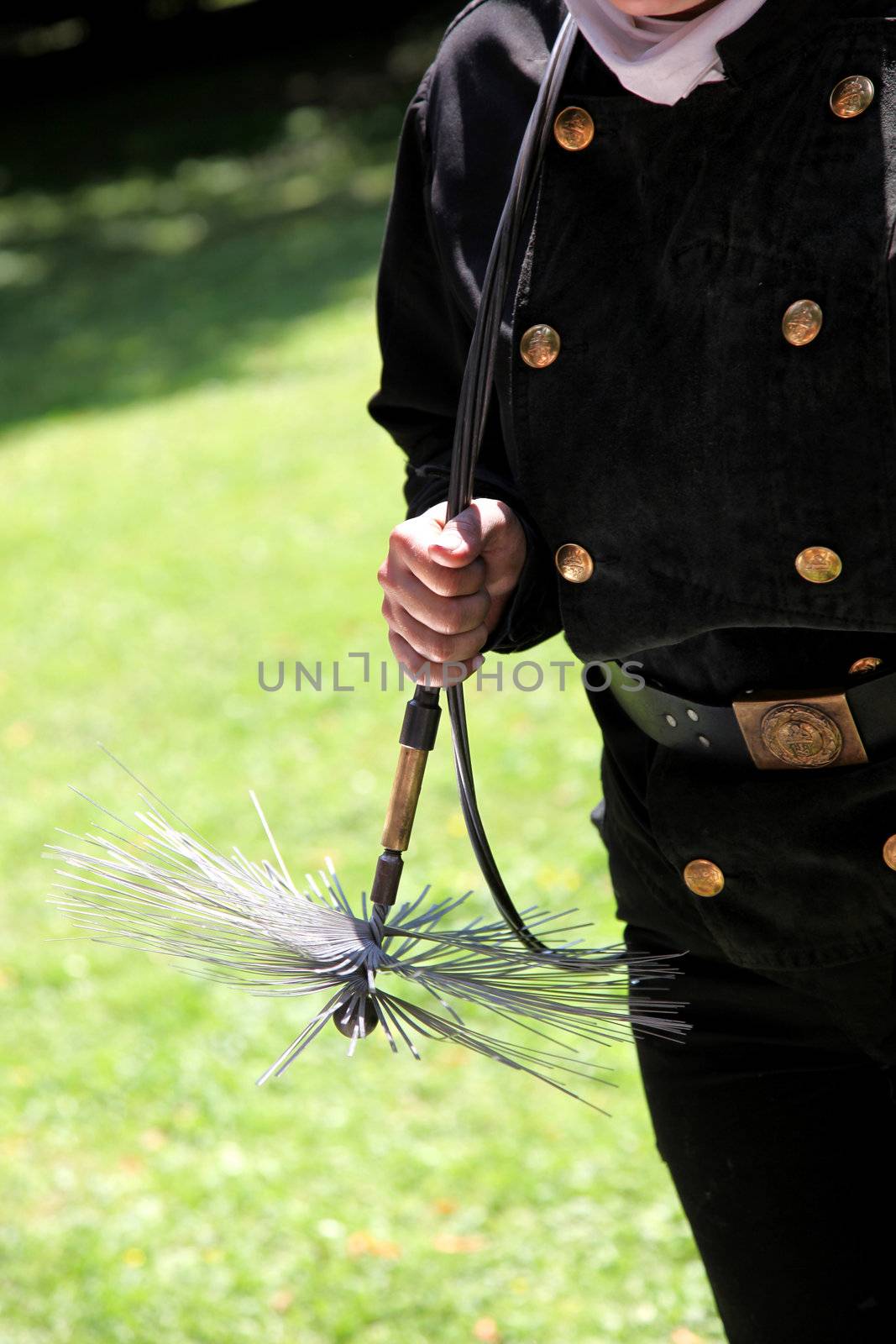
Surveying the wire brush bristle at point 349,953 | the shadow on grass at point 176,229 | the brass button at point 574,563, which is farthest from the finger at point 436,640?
the shadow on grass at point 176,229

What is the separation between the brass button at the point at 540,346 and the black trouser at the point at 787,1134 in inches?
23.0

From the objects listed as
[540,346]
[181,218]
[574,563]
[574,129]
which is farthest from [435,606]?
[181,218]

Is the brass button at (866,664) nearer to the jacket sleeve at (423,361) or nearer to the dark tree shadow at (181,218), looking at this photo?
the jacket sleeve at (423,361)

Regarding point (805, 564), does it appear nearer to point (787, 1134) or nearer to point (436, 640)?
point (436, 640)

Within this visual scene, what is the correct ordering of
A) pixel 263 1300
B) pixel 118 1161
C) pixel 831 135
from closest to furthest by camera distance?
pixel 831 135 → pixel 263 1300 → pixel 118 1161

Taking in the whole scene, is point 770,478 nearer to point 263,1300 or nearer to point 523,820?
point 263,1300

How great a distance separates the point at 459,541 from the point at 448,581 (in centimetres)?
4

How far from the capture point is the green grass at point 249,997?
2.97 metres

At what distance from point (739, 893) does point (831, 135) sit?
749mm

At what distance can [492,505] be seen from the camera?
1.59 meters

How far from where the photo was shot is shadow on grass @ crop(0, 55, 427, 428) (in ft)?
35.8

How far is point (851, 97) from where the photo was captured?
132cm

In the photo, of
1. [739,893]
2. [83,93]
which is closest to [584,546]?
[739,893]

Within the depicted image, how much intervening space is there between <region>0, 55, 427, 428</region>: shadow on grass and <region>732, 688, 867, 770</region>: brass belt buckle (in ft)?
29.1
